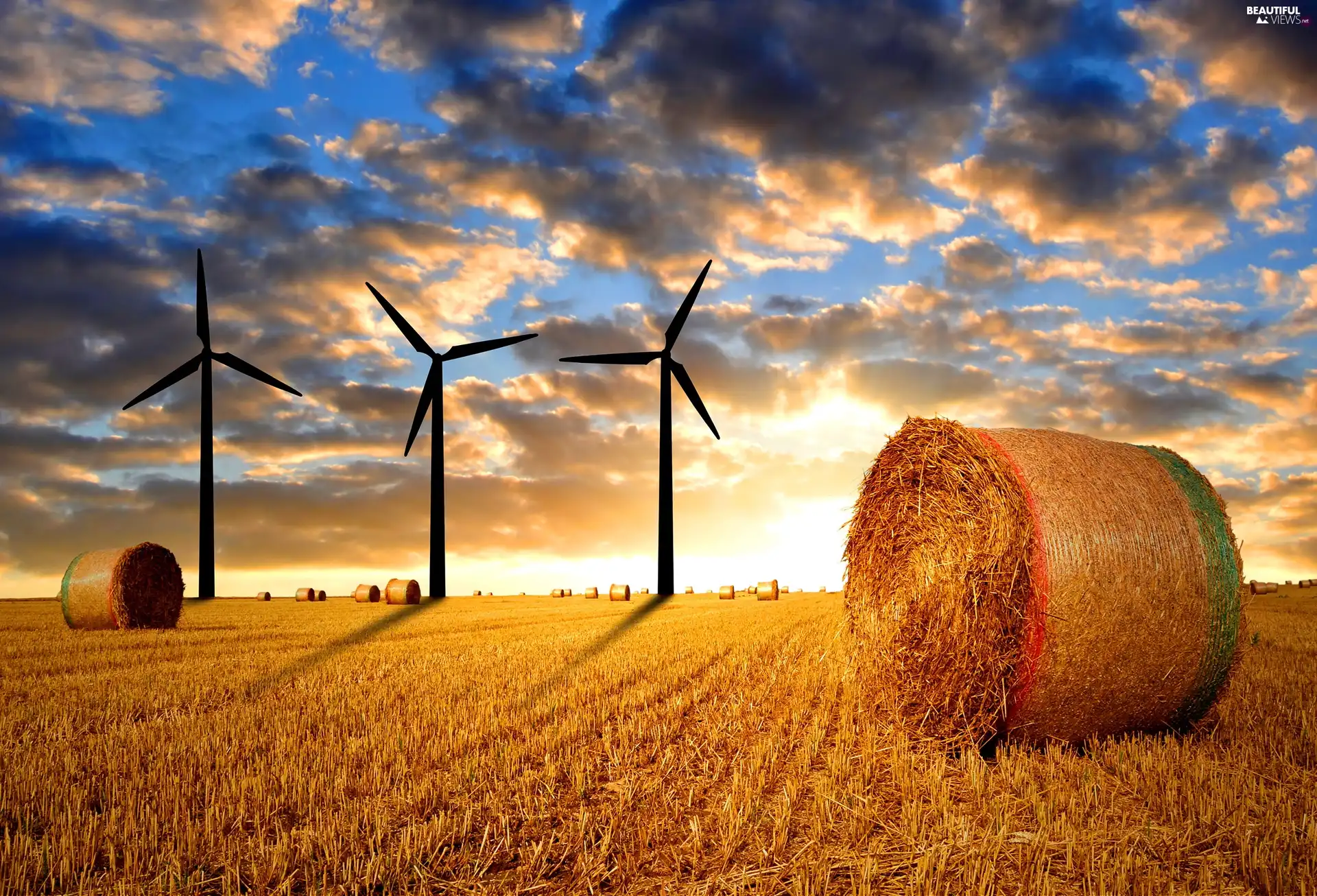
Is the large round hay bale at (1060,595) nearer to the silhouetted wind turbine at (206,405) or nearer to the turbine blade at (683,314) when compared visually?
the turbine blade at (683,314)

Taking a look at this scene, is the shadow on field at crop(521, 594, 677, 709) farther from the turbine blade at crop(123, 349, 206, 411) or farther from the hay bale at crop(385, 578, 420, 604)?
the turbine blade at crop(123, 349, 206, 411)

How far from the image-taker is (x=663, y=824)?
5.27 meters

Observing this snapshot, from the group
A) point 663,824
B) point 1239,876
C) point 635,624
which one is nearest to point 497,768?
point 663,824

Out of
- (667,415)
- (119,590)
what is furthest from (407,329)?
(119,590)

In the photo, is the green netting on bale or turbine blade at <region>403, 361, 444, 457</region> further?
turbine blade at <region>403, 361, 444, 457</region>

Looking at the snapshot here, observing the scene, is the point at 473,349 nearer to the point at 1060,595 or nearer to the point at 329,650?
the point at 329,650

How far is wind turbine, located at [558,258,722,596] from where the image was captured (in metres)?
37.6

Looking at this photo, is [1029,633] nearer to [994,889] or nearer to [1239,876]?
[1239,876]

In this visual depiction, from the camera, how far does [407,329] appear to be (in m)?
41.9

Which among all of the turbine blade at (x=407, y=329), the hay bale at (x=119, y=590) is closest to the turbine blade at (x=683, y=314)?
the turbine blade at (x=407, y=329)

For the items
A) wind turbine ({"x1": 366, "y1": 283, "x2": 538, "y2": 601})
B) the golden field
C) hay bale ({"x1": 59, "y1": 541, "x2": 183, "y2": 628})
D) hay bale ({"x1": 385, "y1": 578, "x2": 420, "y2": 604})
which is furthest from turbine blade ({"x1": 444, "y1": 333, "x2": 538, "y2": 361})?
the golden field

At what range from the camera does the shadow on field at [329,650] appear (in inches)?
443

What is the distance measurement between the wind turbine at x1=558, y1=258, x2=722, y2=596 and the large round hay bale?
2955 centimetres

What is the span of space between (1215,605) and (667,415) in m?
31.6
